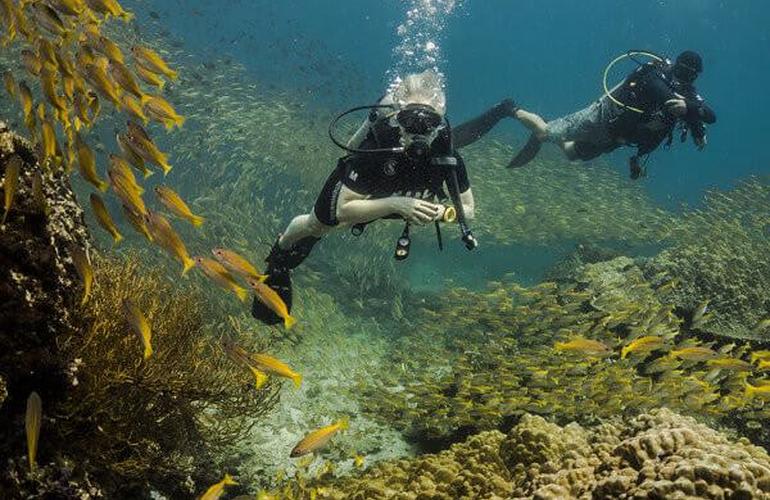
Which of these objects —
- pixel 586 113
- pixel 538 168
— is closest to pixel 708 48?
pixel 538 168

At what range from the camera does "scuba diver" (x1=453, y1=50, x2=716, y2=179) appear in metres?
8.20

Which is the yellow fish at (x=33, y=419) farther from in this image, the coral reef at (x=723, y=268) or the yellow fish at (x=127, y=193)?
the coral reef at (x=723, y=268)

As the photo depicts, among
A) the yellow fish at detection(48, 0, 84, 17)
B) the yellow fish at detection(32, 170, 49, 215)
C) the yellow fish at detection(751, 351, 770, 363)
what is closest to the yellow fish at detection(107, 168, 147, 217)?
the yellow fish at detection(32, 170, 49, 215)

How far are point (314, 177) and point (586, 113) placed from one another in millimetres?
9121

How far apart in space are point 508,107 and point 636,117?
2.60 meters

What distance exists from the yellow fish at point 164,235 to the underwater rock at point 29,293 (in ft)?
1.75

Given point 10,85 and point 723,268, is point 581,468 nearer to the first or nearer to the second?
point 10,85

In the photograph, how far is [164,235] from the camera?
126 inches

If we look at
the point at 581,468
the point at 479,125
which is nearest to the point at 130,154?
the point at 581,468

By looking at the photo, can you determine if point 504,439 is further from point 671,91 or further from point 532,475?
point 671,91

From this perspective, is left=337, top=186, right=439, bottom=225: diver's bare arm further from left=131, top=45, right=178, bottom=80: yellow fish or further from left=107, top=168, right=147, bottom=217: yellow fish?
left=107, top=168, right=147, bottom=217: yellow fish

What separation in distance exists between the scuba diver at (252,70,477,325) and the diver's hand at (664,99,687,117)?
14.9 feet

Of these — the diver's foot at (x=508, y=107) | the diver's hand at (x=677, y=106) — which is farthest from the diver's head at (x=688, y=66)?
the diver's foot at (x=508, y=107)

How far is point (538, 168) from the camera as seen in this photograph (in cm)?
2005
